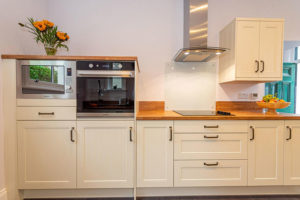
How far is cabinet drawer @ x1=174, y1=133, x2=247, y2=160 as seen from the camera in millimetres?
1725

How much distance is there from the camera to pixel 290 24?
2334 mm

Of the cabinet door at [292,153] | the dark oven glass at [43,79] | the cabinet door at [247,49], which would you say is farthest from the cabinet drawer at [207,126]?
the dark oven glass at [43,79]

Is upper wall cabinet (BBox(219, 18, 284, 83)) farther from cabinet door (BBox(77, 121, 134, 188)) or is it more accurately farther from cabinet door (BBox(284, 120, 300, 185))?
cabinet door (BBox(77, 121, 134, 188))

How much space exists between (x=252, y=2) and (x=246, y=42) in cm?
88

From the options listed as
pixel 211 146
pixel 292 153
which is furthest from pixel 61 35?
pixel 292 153

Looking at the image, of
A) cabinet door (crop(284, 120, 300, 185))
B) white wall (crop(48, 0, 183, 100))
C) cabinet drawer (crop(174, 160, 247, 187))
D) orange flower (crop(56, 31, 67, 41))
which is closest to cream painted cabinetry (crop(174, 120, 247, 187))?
cabinet drawer (crop(174, 160, 247, 187))

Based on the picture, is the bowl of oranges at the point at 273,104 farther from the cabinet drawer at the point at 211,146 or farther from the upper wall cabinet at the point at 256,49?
the cabinet drawer at the point at 211,146

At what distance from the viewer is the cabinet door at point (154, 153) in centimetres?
170

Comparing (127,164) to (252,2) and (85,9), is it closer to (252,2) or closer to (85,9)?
(85,9)

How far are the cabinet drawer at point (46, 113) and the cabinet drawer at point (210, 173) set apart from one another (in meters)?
1.20

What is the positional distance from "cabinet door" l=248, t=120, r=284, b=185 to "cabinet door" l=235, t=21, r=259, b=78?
60cm

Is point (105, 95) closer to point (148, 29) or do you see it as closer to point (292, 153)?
point (148, 29)

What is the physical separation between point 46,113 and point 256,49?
2.38m

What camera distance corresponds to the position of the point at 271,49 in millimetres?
1932
